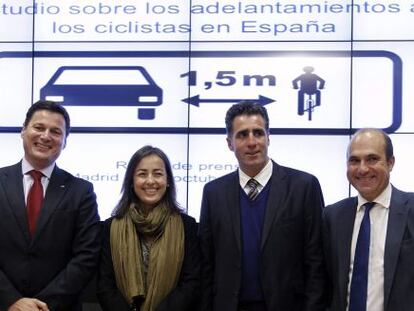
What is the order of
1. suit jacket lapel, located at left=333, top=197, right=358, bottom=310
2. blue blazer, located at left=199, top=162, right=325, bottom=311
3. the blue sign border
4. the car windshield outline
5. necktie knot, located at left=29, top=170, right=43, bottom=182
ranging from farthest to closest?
1. the car windshield outline
2. the blue sign border
3. necktie knot, located at left=29, top=170, right=43, bottom=182
4. blue blazer, located at left=199, top=162, right=325, bottom=311
5. suit jacket lapel, located at left=333, top=197, right=358, bottom=310

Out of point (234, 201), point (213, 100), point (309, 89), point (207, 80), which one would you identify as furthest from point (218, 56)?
point (234, 201)

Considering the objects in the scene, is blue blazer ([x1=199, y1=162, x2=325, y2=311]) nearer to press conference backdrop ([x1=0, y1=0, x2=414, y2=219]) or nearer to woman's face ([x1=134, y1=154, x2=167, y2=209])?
woman's face ([x1=134, y1=154, x2=167, y2=209])

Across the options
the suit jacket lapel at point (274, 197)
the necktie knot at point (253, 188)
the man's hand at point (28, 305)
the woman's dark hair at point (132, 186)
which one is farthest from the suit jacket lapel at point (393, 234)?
the man's hand at point (28, 305)

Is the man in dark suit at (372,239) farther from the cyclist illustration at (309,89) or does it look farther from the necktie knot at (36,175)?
the cyclist illustration at (309,89)

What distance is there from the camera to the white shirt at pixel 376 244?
2574 mm

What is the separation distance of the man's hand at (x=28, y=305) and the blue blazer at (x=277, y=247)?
0.84 m

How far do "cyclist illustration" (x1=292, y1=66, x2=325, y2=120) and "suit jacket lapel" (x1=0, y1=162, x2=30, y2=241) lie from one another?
2418mm

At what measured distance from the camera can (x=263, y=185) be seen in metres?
2.99

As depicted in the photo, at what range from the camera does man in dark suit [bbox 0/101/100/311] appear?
2.88 metres

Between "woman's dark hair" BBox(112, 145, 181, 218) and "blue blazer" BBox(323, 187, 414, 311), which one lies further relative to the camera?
"woman's dark hair" BBox(112, 145, 181, 218)

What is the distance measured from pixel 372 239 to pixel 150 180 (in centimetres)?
121

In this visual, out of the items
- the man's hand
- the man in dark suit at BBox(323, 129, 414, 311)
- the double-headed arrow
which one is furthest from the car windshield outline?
A: the man in dark suit at BBox(323, 129, 414, 311)

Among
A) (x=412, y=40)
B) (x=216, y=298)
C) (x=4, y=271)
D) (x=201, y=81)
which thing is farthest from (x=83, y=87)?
(x=412, y=40)

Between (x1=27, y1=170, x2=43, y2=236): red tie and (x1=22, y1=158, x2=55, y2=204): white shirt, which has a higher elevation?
(x1=22, y1=158, x2=55, y2=204): white shirt
